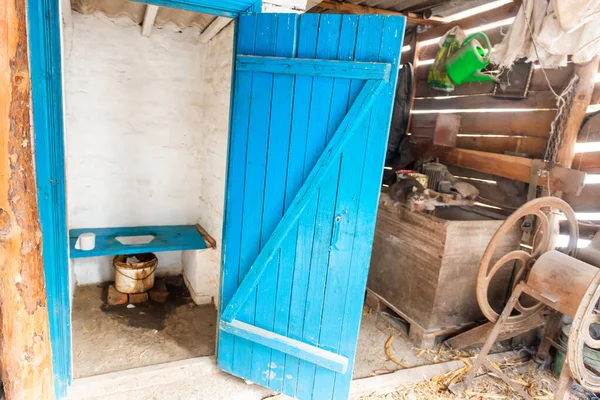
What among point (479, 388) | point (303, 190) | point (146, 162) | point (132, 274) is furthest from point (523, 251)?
point (146, 162)

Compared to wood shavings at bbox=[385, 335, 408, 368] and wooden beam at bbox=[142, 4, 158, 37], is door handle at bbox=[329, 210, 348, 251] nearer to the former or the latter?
wood shavings at bbox=[385, 335, 408, 368]

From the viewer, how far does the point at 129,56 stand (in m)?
3.66

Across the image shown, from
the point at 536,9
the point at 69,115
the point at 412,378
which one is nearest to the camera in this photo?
the point at 536,9

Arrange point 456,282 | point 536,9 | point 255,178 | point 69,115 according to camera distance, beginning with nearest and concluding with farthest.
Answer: point 255,178, point 536,9, point 456,282, point 69,115

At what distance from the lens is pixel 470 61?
3.53 metres

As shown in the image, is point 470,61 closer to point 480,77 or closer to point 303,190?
point 480,77

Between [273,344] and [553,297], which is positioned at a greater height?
[553,297]

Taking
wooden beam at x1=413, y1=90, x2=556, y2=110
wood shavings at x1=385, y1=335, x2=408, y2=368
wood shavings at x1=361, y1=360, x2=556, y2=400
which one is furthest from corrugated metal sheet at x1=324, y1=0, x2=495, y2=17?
wood shavings at x1=361, y1=360, x2=556, y2=400

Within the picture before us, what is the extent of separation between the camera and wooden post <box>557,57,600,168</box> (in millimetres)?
2959

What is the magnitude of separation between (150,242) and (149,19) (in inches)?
78.1

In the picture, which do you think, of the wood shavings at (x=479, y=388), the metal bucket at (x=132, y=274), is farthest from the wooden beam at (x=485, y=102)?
the metal bucket at (x=132, y=274)

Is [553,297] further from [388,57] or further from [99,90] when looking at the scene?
[99,90]

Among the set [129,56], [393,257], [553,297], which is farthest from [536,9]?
[129,56]

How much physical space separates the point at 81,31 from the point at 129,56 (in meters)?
0.43
